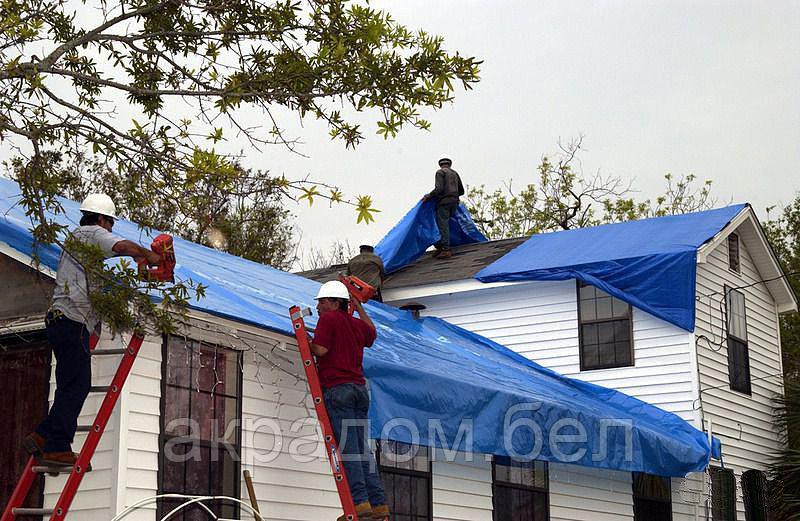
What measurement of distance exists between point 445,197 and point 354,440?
11740mm

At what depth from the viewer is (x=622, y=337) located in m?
17.7

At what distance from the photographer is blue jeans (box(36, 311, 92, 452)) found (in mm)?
7852

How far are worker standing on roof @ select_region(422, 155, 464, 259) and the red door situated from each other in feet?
35.5

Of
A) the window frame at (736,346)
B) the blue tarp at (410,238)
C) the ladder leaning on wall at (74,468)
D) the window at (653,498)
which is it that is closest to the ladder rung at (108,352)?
the ladder leaning on wall at (74,468)

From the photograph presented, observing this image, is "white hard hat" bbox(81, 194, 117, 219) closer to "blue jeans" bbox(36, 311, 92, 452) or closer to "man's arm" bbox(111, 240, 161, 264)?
"man's arm" bbox(111, 240, 161, 264)

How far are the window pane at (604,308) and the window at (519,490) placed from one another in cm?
348

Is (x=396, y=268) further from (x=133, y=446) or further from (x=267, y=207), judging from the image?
(x=267, y=207)

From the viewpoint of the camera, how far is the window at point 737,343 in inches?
736

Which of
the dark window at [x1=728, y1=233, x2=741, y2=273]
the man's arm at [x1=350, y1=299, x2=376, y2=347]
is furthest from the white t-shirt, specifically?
the dark window at [x1=728, y1=233, x2=741, y2=273]

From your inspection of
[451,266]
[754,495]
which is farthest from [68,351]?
[754,495]

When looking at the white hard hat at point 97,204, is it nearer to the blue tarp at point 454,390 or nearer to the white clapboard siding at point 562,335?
the blue tarp at point 454,390

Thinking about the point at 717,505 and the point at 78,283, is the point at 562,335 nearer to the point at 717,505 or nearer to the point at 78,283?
the point at 717,505

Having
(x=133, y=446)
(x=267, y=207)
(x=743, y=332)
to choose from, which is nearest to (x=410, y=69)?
(x=133, y=446)

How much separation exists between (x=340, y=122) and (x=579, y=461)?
23.0ft
